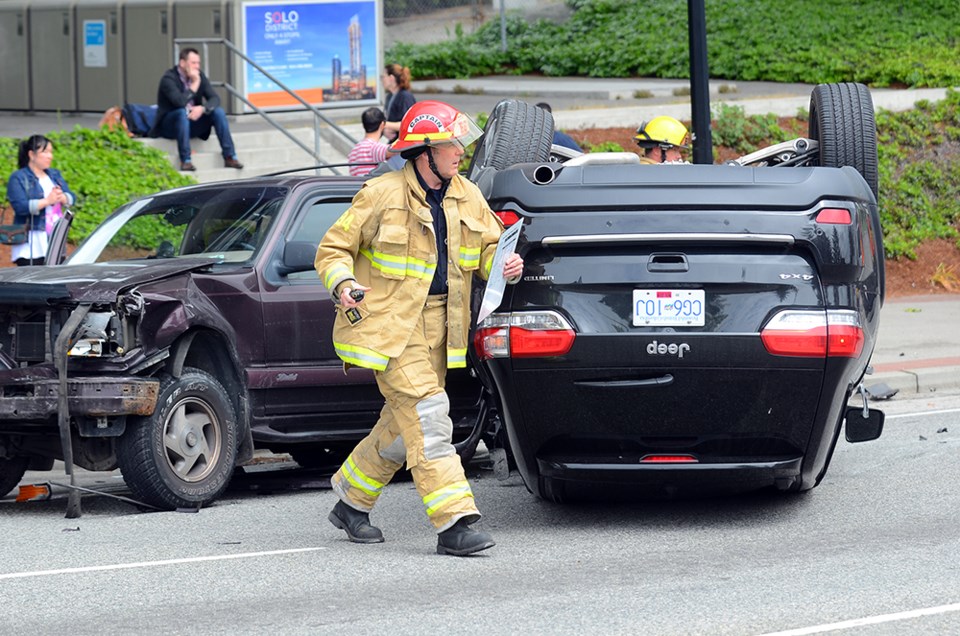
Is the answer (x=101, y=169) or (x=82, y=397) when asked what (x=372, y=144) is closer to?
(x=101, y=169)

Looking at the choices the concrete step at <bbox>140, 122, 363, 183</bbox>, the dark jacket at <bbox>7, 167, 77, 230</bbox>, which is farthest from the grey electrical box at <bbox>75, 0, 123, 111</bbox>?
the dark jacket at <bbox>7, 167, 77, 230</bbox>

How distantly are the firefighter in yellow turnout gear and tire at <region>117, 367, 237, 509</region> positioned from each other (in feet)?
4.25

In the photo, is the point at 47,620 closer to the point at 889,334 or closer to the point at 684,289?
the point at 684,289

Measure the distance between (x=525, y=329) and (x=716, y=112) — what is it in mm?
13061

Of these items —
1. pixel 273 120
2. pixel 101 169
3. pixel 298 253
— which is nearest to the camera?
pixel 298 253

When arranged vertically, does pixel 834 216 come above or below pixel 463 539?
above

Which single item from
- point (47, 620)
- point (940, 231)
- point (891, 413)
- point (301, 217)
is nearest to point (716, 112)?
point (940, 231)

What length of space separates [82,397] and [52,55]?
15.4m

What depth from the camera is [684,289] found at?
260 inches

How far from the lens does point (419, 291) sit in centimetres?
653

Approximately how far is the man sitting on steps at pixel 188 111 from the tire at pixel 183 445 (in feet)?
27.7

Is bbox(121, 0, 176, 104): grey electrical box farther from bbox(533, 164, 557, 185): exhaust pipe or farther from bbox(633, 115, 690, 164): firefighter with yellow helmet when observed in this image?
bbox(533, 164, 557, 185): exhaust pipe

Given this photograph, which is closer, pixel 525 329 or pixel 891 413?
pixel 525 329

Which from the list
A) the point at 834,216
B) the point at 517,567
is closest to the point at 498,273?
the point at 517,567
